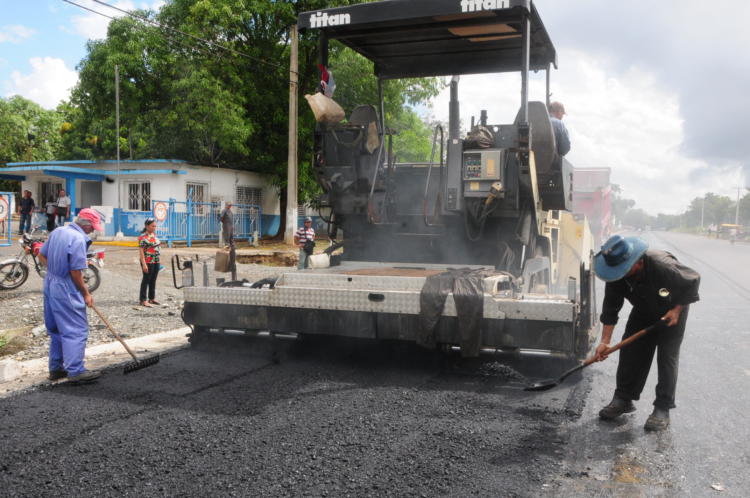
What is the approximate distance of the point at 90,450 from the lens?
3.66 m

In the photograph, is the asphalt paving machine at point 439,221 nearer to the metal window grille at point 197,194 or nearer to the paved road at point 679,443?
the paved road at point 679,443

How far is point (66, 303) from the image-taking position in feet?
17.1

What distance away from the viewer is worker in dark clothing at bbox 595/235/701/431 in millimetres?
4023

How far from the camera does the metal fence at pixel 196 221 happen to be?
19.9m

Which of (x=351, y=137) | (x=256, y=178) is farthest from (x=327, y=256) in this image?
(x=256, y=178)

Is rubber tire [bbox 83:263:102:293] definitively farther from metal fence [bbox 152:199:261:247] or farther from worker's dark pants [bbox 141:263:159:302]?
metal fence [bbox 152:199:261:247]

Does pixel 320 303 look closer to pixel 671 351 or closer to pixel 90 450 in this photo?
pixel 90 450

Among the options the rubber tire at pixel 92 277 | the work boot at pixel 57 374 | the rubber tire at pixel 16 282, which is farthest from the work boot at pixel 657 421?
the rubber tire at pixel 16 282

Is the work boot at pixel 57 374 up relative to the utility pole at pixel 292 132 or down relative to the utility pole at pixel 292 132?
down

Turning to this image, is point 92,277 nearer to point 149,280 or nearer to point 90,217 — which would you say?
point 149,280

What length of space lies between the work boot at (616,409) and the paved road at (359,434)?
0.26 ft

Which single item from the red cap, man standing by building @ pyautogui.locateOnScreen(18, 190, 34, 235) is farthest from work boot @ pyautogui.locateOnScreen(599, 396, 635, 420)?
man standing by building @ pyautogui.locateOnScreen(18, 190, 34, 235)

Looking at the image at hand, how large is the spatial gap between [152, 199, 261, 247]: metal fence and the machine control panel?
51.2 ft

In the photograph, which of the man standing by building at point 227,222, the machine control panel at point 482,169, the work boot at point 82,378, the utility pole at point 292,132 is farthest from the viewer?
the utility pole at point 292,132
